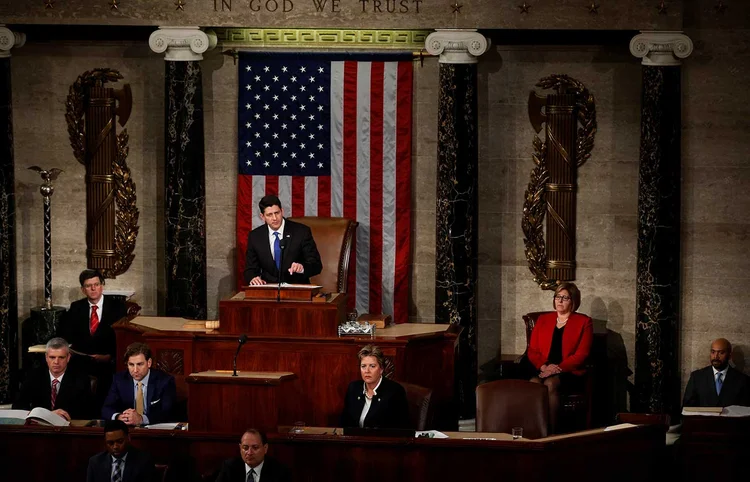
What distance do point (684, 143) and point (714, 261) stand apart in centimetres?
128

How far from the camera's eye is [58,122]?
14.0 meters

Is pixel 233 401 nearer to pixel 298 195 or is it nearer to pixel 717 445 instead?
pixel 717 445

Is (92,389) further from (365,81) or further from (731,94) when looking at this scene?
(731,94)

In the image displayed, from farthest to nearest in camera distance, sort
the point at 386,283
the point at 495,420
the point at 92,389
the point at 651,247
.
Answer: the point at 386,283 → the point at 651,247 → the point at 92,389 → the point at 495,420

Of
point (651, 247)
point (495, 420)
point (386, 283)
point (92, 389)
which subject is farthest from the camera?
point (386, 283)

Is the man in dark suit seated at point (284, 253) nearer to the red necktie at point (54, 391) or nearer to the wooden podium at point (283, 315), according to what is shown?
the wooden podium at point (283, 315)

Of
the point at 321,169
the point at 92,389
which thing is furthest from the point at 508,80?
the point at 92,389

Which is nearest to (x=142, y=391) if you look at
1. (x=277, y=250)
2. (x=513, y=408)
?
(x=277, y=250)

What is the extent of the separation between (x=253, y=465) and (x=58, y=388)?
264cm

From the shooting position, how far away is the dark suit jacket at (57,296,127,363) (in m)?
12.1

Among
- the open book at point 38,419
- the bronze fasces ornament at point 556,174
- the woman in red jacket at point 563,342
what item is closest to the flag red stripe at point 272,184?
the bronze fasces ornament at point 556,174

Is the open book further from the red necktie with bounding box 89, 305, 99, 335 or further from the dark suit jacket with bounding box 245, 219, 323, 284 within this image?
the dark suit jacket with bounding box 245, 219, 323, 284

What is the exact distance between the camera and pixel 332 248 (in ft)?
42.4

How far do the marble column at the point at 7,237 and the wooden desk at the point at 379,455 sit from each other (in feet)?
13.5
